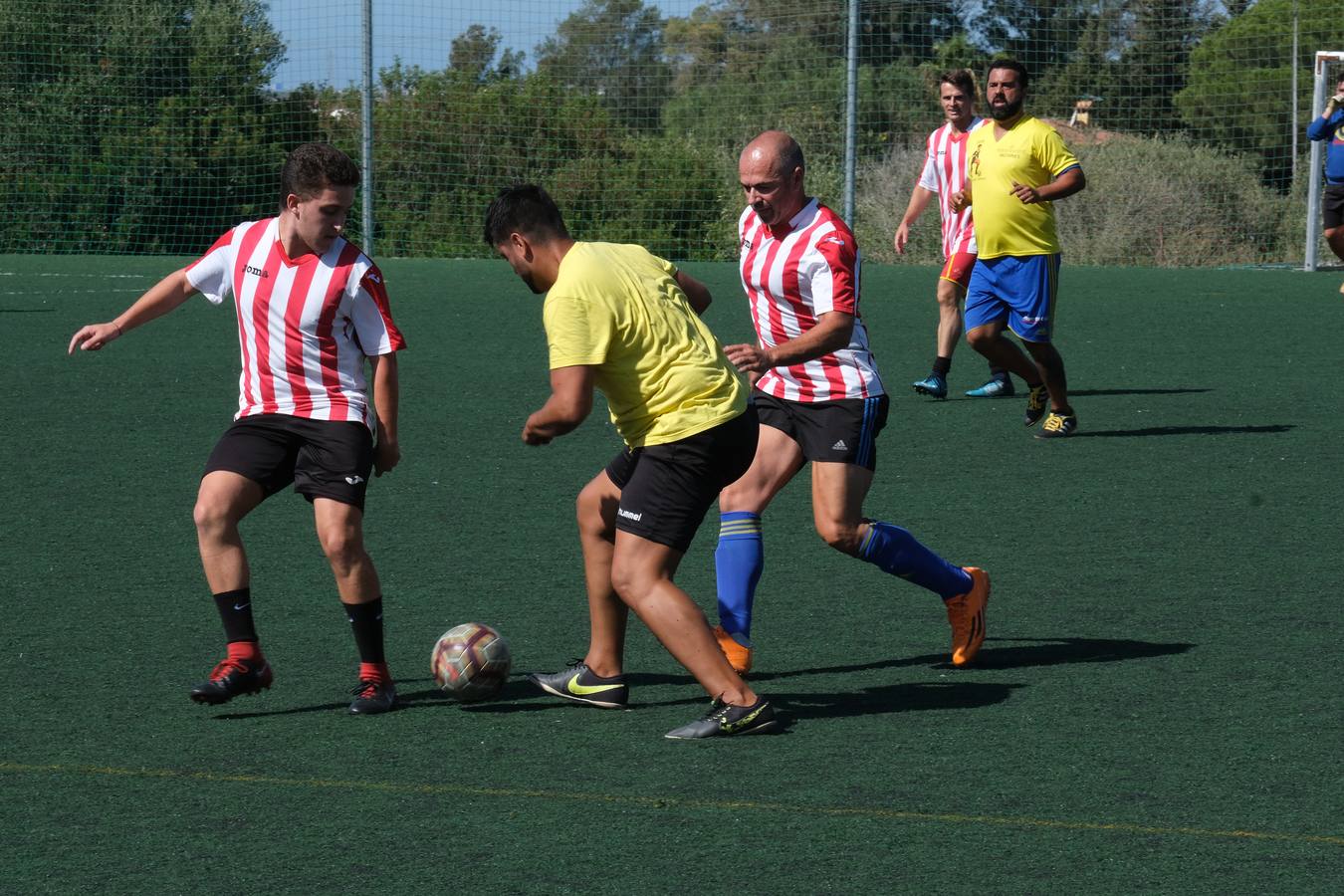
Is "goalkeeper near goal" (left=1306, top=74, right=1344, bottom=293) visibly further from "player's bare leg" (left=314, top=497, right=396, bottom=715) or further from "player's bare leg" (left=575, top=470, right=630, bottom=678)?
"player's bare leg" (left=314, top=497, right=396, bottom=715)

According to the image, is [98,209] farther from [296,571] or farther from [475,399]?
[296,571]

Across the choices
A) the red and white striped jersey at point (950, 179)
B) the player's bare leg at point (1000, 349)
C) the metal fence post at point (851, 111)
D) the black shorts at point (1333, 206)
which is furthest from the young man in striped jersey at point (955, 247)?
the metal fence post at point (851, 111)

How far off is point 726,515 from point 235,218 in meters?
20.2

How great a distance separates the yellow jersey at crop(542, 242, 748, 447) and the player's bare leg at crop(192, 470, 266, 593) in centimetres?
99

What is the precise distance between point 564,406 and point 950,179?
7.94m

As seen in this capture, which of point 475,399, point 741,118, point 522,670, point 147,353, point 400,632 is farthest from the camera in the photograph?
point 741,118

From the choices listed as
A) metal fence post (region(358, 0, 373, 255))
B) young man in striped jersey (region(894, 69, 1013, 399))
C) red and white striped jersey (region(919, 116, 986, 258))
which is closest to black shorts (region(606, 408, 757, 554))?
young man in striped jersey (region(894, 69, 1013, 399))

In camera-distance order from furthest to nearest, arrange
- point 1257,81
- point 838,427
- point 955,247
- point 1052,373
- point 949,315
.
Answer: point 1257,81
point 955,247
point 949,315
point 1052,373
point 838,427

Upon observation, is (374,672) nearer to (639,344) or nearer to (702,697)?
(702,697)

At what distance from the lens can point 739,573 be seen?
5.34 meters

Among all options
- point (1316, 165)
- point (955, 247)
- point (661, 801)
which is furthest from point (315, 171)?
point (1316, 165)

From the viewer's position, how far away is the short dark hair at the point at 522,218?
4.54 metres

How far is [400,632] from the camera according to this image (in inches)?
225

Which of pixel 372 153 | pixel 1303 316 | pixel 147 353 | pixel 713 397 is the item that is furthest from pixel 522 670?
pixel 372 153
